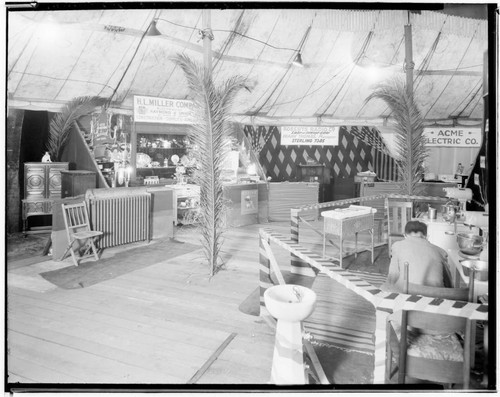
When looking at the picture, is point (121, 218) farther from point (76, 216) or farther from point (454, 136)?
point (454, 136)

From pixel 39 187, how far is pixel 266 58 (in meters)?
4.55

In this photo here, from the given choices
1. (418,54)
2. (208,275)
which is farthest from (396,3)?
(418,54)

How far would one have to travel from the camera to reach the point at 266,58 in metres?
8.12

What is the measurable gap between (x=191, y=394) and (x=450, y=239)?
240 centimetres

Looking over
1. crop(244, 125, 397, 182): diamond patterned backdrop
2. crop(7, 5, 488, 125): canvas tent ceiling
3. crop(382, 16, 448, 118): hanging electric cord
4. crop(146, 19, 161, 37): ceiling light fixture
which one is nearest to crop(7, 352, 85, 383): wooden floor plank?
crop(7, 5, 488, 125): canvas tent ceiling

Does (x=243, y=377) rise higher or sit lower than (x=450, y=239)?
lower

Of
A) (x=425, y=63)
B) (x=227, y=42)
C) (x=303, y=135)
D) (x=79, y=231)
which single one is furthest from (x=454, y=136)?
(x=79, y=231)

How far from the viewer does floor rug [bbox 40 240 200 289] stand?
14.6 ft

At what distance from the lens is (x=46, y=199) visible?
21.9 ft

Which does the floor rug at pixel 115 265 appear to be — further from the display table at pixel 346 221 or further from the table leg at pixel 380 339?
the table leg at pixel 380 339

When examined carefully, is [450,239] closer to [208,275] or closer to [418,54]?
[208,275]

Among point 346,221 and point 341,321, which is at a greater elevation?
point 346,221

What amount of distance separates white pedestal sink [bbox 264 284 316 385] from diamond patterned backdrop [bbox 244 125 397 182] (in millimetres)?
8028

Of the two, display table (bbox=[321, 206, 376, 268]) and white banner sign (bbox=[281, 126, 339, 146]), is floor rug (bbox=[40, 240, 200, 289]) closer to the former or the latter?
display table (bbox=[321, 206, 376, 268])
